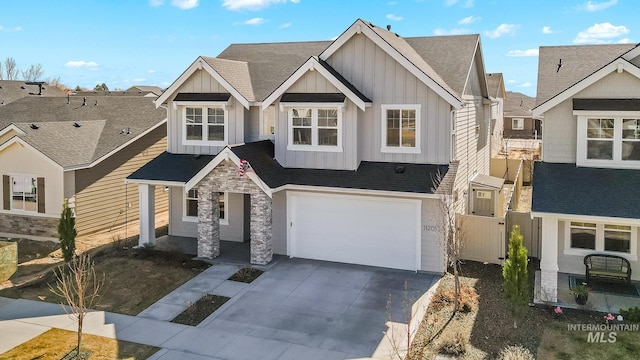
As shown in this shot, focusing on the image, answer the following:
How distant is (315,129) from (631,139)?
9874mm

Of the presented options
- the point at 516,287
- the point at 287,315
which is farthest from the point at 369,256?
the point at 516,287

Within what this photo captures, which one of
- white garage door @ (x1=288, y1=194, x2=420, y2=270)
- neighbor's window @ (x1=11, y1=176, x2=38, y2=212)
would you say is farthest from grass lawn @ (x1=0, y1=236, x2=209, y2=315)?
neighbor's window @ (x1=11, y1=176, x2=38, y2=212)

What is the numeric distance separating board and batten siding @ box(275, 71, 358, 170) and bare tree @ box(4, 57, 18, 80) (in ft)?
329

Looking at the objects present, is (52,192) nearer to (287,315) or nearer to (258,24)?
(287,315)

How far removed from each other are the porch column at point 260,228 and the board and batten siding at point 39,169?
888cm

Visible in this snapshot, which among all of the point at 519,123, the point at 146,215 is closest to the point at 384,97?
the point at 146,215

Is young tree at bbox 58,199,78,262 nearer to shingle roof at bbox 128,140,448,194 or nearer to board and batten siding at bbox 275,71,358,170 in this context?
shingle roof at bbox 128,140,448,194

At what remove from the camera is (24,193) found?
69.1ft

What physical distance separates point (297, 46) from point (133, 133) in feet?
29.1

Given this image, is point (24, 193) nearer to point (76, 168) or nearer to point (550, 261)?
point (76, 168)

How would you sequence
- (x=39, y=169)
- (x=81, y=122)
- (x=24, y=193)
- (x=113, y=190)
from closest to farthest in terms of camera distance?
(x=39, y=169) < (x=24, y=193) < (x=113, y=190) < (x=81, y=122)

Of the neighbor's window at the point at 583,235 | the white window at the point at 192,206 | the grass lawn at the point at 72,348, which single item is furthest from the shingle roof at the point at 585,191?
the white window at the point at 192,206

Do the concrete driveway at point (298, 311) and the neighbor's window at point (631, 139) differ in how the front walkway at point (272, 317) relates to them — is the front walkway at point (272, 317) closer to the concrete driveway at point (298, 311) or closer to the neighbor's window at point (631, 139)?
the concrete driveway at point (298, 311)

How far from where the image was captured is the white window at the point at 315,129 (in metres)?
17.5
